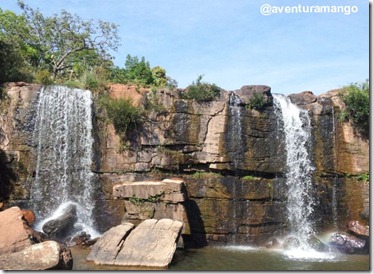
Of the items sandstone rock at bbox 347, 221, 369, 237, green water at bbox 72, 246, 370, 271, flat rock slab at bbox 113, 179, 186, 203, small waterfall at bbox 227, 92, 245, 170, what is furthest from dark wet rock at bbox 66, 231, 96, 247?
sandstone rock at bbox 347, 221, 369, 237

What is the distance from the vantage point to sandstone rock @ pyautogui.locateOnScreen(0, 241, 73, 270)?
8.54 m

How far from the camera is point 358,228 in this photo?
46.7 ft

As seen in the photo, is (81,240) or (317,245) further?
(317,245)

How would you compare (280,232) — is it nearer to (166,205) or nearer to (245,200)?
(245,200)

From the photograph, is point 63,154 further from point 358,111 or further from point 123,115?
point 358,111

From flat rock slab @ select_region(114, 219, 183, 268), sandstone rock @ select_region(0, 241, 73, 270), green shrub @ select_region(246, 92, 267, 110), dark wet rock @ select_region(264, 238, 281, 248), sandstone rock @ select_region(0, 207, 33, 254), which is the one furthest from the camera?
green shrub @ select_region(246, 92, 267, 110)

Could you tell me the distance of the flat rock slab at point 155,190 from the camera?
13125mm

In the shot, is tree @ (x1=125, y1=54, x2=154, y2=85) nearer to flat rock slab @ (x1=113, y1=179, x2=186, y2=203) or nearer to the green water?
flat rock slab @ (x1=113, y1=179, x2=186, y2=203)

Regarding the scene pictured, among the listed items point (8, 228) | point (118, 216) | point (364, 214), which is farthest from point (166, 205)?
point (364, 214)

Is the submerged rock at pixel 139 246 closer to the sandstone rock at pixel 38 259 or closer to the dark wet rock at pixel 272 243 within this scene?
the sandstone rock at pixel 38 259

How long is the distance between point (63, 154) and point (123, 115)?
2.41 m

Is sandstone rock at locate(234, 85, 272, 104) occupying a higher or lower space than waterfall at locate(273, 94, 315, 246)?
higher

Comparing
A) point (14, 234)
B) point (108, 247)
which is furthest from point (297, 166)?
point (14, 234)

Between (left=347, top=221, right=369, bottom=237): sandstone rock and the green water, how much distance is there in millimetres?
1656
